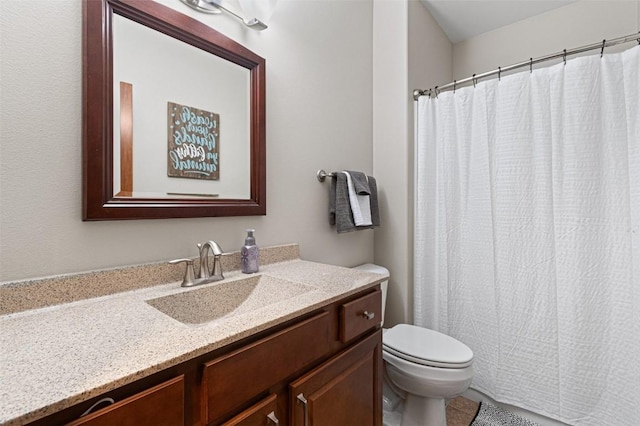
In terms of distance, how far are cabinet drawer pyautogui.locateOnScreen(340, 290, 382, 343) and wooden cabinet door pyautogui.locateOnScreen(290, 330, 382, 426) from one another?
51mm

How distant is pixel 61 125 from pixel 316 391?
3.39 feet

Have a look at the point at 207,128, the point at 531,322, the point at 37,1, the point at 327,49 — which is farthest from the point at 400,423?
the point at 37,1

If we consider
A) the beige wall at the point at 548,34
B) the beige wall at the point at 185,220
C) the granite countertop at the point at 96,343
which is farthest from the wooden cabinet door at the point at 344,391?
the beige wall at the point at 548,34

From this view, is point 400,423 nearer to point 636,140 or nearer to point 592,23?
point 636,140

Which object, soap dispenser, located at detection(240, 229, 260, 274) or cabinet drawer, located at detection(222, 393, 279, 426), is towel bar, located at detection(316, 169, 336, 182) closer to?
soap dispenser, located at detection(240, 229, 260, 274)

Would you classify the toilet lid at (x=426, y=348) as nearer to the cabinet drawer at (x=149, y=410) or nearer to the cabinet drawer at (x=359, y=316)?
the cabinet drawer at (x=359, y=316)

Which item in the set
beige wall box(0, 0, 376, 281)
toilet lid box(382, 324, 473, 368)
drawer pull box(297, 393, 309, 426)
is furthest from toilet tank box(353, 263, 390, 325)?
drawer pull box(297, 393, 309, 426)

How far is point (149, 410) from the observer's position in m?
0.53

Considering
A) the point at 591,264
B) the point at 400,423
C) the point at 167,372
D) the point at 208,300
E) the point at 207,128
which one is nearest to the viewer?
the point at 167,372

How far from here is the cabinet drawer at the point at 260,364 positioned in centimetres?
62

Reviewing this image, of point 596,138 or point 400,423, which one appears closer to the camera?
point 596,138

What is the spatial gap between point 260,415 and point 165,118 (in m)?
0.96

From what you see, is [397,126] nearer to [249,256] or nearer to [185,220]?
[249,256]

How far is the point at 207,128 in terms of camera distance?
116 centimetres
